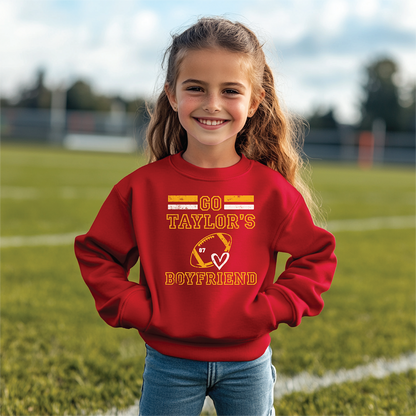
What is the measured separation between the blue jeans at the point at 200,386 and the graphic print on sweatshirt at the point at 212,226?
0.78 ft

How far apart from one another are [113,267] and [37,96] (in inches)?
2591

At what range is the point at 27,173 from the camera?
13.0 m

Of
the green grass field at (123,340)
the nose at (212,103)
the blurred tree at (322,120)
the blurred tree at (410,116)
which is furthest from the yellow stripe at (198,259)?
the blurred tree at (410,116)

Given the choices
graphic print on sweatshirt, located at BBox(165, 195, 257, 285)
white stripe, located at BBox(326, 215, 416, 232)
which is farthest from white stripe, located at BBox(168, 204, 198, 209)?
white stripe, located at BBox(326, 215, 416, 232)

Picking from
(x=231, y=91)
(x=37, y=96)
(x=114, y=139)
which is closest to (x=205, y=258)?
(x=231, y=91)

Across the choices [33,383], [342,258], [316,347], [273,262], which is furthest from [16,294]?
[342,258]

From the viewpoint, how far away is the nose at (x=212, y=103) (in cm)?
138

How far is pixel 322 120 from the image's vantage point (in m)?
49.8

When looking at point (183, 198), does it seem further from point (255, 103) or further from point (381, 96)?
point (381, 96)

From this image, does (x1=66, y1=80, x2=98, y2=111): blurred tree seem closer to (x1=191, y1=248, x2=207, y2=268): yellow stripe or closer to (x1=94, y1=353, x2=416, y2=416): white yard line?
(x1=94, y1=353, x2=416, y2=416): white yard line

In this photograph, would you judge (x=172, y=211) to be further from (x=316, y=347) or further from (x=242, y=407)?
(x=316, y=347)

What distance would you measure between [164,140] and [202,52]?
0.37 metres

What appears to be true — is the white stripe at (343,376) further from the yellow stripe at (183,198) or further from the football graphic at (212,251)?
the yellow stripe at (183,198)

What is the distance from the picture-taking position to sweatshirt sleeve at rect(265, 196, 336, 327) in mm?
1364
